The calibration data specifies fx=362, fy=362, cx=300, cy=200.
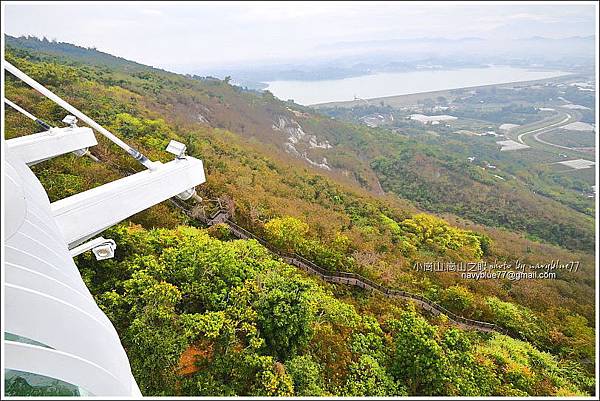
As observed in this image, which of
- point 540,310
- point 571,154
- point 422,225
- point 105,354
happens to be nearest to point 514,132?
point 571,154

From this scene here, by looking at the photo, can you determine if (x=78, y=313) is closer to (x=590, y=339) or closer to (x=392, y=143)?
(x=590, y=339)

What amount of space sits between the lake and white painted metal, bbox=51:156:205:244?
48850 mm

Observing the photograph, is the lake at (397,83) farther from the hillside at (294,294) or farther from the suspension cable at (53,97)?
the suspension cable at (53,97)

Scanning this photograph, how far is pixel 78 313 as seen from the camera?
159 centimetres

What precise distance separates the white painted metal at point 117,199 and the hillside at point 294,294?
1.05 m

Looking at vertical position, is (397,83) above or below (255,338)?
above

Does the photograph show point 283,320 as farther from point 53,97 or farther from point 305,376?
point 53,97

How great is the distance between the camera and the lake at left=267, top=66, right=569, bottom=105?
186 feet

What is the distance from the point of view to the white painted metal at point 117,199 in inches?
113

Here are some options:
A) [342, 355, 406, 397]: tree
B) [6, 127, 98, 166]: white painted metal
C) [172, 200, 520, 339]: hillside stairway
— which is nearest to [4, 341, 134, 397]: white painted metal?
[342, 355, 406, 397]: tree

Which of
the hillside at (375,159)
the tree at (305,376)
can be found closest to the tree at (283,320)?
the tree at (305,376)

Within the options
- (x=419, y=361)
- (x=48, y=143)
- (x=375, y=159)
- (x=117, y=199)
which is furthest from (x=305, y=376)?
(x=375, y=159)

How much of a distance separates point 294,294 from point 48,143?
3.97 m

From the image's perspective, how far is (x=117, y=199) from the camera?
10.5 ft
